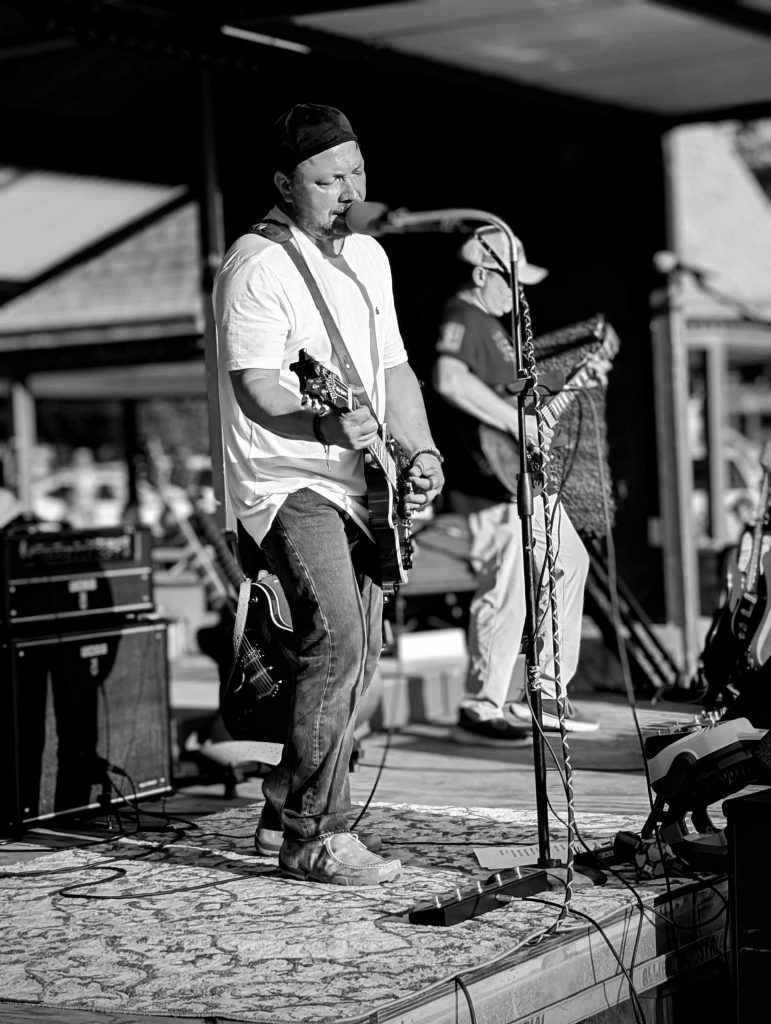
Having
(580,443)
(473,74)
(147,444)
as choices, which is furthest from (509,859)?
(147,444)

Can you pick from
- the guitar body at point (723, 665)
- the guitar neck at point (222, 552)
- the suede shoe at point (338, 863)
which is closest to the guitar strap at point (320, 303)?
the suede shoe at point (338, 863)

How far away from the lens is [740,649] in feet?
16.1

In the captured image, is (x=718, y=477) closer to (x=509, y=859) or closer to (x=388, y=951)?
(x=509, y=859)

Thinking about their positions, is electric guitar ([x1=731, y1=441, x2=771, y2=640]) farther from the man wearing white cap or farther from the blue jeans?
the blue jeans

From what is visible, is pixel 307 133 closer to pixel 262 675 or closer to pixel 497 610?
pixel 262 675

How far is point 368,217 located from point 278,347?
1.75 ft

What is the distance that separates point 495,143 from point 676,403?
6.78 ft

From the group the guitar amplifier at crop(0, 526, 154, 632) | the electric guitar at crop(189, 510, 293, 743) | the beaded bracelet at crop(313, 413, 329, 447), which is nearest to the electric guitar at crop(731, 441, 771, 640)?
the electric guitar at crop(189, 510, 293, 743)

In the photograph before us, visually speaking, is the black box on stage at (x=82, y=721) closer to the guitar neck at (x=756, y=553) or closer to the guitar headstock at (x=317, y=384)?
the guitar headstock at (x=317, y=384)

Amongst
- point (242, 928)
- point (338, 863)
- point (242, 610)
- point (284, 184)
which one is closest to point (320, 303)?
point (284, 184)

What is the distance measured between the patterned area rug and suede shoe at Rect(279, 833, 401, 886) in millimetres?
35

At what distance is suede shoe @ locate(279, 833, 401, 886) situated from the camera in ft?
12.9

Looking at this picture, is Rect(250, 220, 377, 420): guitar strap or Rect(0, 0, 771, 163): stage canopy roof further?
Rect(0, 0, 771, 163): stage canopy roof

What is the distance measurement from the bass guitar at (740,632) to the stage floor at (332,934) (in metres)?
0.31
